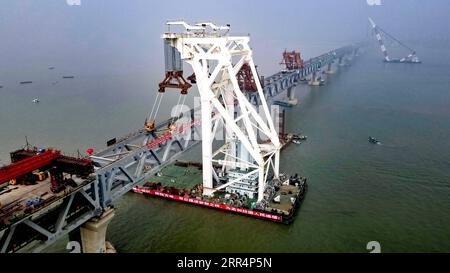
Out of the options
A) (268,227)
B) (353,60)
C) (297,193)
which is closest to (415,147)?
(297,193)

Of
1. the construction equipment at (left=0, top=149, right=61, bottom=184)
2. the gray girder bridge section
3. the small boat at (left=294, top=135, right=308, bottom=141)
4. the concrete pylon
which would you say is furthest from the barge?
the small boat at (left=294, top=135, right=308, bottom=141)

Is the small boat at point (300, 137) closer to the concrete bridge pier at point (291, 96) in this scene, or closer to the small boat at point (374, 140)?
the small boat at point (374, 140)

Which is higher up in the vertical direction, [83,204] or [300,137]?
[83,204]

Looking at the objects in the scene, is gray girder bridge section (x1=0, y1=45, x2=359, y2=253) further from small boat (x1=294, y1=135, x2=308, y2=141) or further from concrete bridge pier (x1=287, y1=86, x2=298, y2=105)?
concrete bridge pier (x1=287, y1=86, x2=298, y2=105)

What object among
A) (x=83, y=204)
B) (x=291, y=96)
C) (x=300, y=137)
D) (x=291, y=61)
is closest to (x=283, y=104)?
(x=291, y=96)

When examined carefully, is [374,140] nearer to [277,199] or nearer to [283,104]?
[277,199]

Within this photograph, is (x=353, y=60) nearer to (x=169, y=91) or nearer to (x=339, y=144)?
(x=169, y=91)
